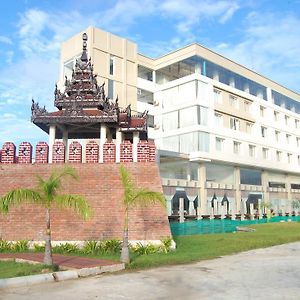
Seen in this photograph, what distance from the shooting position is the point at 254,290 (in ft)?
30.3

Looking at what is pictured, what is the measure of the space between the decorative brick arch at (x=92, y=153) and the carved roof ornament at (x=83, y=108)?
8.69 ft

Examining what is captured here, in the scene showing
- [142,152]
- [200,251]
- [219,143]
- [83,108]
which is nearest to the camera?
[200,251]

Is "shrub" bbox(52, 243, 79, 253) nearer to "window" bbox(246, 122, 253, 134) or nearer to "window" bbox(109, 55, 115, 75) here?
"window" bbox(109, 55, 115, 75)

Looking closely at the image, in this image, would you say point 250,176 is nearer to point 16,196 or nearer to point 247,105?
point 247,105

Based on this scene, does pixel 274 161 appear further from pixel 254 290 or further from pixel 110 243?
pixel 254 290

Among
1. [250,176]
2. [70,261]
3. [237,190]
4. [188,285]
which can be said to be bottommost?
[188,285]

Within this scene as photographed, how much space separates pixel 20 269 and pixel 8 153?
7679 millimetres

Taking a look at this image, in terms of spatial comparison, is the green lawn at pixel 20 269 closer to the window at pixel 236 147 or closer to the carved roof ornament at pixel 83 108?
the carved roof ornament at pixel 83 108

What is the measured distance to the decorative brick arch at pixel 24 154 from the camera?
1752 cm

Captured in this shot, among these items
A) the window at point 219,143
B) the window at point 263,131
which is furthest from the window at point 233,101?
the window at point 263,131

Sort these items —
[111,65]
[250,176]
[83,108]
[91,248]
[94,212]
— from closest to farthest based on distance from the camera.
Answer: [91,248], [94,212], [83,108], [111,65], [250,176]

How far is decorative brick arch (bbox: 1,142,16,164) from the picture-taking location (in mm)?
17609

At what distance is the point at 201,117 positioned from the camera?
4428cm


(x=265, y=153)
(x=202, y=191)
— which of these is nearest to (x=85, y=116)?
(x=202, y=191)
